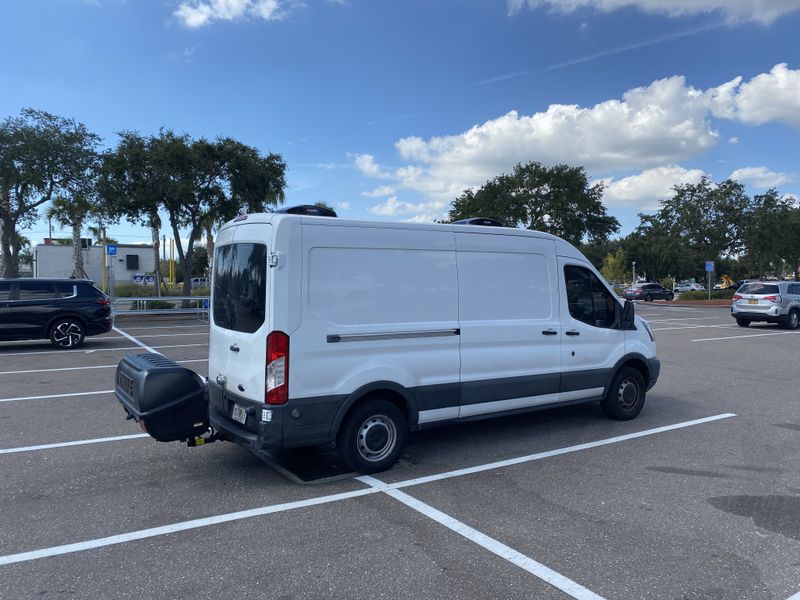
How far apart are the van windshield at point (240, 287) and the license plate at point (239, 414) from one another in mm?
653

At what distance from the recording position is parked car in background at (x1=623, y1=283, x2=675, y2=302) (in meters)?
48.1

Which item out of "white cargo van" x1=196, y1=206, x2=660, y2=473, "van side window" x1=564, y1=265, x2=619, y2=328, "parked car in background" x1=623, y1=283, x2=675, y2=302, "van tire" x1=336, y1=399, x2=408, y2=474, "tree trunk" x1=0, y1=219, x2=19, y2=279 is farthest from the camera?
"parked car in background" x1=623, y1=283, x2=675, y2=302

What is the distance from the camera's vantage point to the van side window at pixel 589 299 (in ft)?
21.8

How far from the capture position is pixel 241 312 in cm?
514

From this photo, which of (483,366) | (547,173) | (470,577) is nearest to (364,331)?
(483,366)

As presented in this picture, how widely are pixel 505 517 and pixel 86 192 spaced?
2396 cm

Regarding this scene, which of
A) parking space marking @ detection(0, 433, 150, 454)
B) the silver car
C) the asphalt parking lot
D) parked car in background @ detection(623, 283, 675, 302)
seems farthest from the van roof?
parked car in background @ detection(623, 283, 675, 302)

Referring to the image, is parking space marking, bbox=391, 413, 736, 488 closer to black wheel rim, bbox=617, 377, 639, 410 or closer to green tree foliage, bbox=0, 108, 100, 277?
black wheel rim, bbox=617, 377, 639, 410

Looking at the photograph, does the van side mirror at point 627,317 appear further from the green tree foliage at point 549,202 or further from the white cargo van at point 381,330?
the green tree foliage at point 549,202

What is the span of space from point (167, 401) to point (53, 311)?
10728mm

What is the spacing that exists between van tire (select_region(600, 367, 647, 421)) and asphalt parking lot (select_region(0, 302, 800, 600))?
5.9 inches

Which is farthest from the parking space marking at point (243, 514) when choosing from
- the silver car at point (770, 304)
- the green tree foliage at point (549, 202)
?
the green tree foliage at point (549, 202)

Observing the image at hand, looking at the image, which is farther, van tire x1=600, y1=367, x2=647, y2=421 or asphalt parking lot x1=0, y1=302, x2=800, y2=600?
van tire x1=600, y1=367, x2=647, y2=421

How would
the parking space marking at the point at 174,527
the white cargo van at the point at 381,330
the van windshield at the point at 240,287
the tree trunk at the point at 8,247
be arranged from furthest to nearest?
1. the tree trunk at the point at 8,247
2. the van windshield at the point at 240,287
3. the white cargo van at the point at 381,330
4. the parking space marking at the point at 174,527
